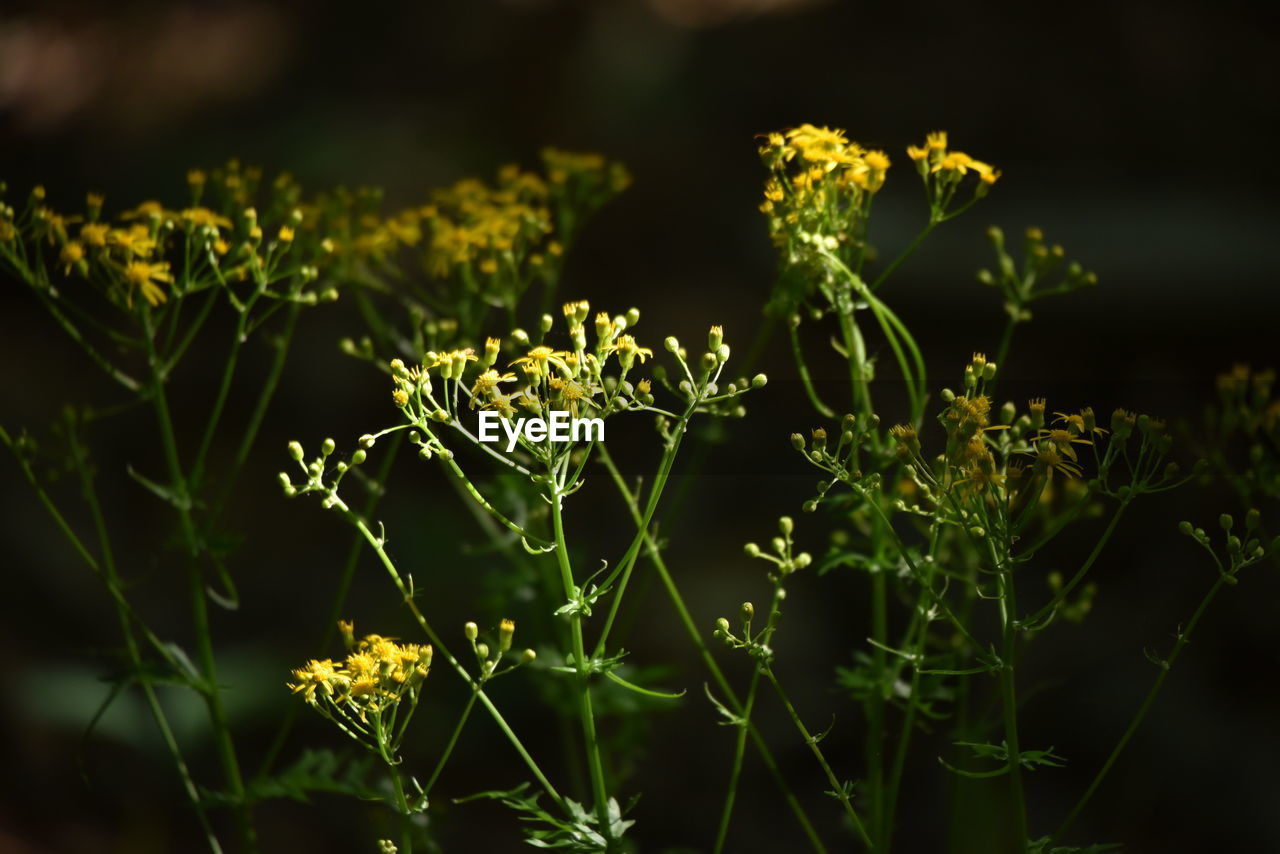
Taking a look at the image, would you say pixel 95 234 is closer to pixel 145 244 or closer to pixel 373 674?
pixel 145 244

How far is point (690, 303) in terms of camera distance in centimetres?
294

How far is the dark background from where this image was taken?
8.11ft

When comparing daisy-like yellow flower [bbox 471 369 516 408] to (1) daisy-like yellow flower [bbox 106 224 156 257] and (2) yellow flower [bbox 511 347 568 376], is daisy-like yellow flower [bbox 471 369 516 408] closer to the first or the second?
(2) yellow flower [bbox 511 347 568 376]

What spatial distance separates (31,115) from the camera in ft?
10.5

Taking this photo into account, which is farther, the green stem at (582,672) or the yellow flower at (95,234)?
the yellow flower at (95,234)

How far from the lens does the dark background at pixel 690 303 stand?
8.11 ft

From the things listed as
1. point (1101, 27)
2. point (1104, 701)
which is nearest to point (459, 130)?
point (1101, 27)

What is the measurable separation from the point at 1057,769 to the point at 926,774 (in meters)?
0.32

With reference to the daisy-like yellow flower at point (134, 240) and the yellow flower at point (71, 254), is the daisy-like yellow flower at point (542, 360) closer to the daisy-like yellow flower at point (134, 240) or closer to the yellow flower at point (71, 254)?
the daisy-like yellow flower at point (134, 240)

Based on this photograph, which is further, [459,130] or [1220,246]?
[459,130]

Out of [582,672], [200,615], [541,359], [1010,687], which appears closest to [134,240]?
[200,615]

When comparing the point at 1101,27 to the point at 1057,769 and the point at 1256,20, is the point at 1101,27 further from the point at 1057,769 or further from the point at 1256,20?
the point at 1057,769

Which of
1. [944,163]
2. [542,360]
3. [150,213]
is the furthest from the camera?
→ [150,213]

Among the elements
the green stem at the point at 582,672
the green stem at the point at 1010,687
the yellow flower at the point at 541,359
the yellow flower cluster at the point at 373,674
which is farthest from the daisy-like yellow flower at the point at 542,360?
the green stem at the point at 1010,687
